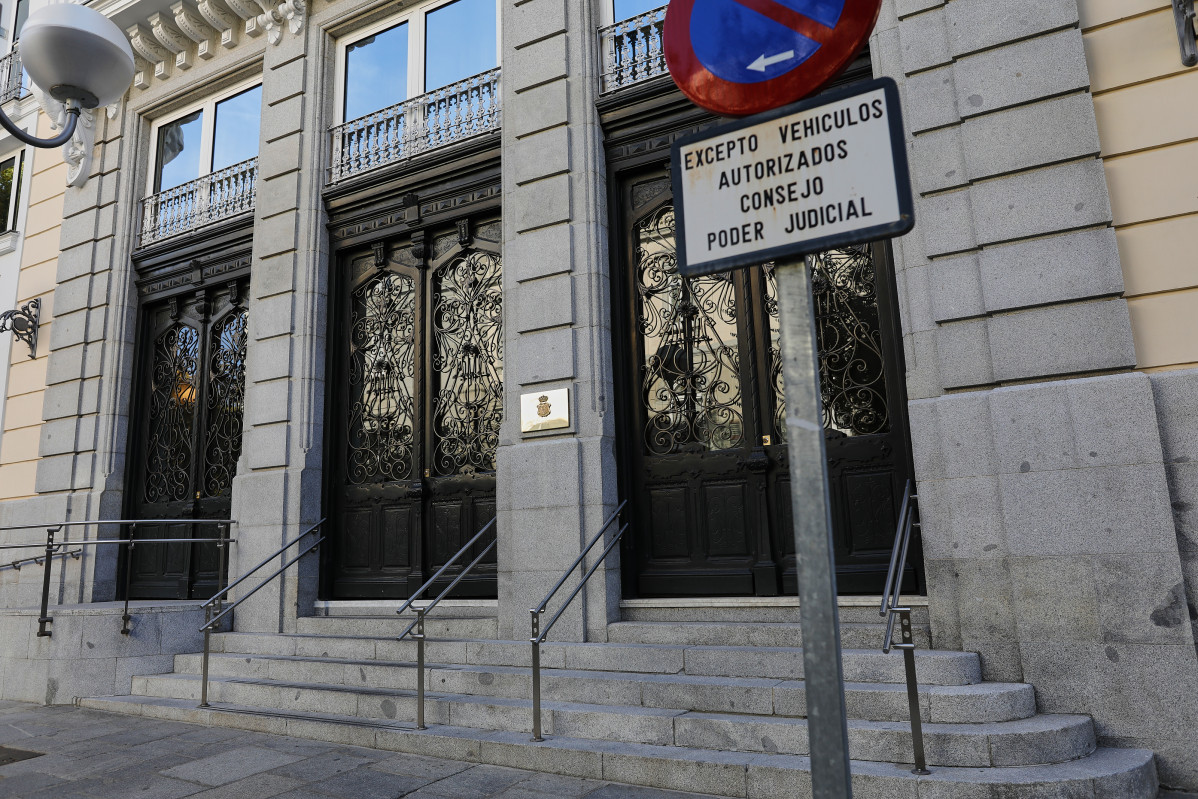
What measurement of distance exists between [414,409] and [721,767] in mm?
5750

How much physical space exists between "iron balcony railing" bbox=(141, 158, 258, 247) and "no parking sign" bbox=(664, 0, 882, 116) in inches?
387

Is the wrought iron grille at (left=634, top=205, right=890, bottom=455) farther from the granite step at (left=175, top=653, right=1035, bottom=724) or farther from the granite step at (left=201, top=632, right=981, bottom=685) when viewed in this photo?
the granite step at (left=175, top=653, right=1035, bottom=724)

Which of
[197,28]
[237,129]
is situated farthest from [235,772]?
[197,28]

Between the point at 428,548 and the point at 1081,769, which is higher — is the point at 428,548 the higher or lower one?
the higher one

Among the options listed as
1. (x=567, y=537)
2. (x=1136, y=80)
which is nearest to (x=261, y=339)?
(x=567, y=537)

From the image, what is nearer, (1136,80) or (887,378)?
(1136,80)

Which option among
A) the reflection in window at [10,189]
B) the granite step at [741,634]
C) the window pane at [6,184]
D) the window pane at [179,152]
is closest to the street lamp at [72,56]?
the granite step at [741,634]

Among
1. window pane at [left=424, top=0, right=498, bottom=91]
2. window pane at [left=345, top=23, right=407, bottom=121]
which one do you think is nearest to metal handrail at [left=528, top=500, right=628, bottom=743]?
window pane at [left=424, top=0, right=498, bottom=91]

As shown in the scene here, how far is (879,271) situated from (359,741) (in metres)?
5.77

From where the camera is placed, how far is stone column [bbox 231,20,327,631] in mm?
9383

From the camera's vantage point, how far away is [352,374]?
33.0 ft

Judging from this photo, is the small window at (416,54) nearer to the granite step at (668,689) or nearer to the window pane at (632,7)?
the window pane at (632,7)

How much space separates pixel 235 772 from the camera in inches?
227

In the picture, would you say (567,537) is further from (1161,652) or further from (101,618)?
(101,618)
